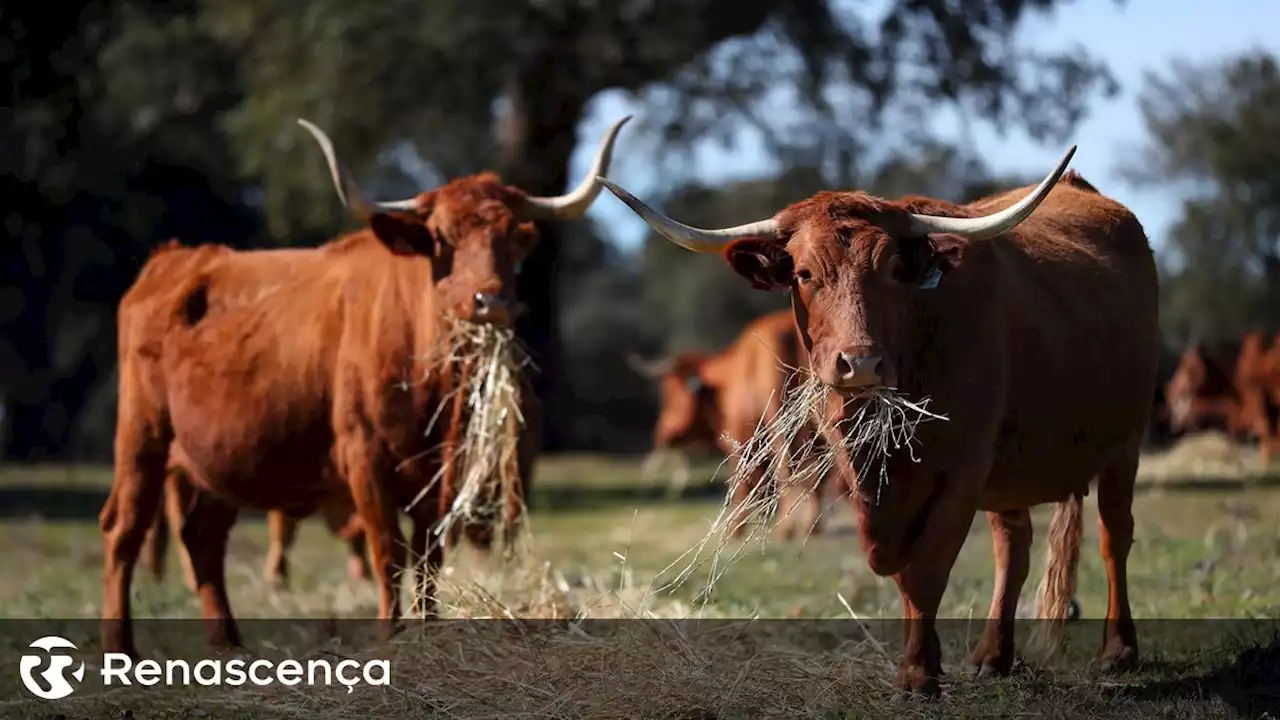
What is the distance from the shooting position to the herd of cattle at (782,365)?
5.79 meters

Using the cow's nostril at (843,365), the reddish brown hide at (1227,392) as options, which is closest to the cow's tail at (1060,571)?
the cow's nostril at (843,365)

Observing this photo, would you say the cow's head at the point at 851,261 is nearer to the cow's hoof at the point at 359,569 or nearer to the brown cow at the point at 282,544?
the brown cow at the point at 282,544

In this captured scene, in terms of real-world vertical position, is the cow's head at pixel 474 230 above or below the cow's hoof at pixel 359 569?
above

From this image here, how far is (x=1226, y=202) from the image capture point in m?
33.3

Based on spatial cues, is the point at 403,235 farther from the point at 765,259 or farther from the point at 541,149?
the point at 541,149

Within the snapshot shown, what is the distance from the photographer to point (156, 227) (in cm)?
2561

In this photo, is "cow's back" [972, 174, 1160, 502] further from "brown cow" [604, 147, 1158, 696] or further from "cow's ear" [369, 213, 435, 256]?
"cow's ear" [369, 213, 435, 256]

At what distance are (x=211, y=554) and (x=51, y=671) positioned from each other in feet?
5.07

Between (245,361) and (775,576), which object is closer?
(245,361)

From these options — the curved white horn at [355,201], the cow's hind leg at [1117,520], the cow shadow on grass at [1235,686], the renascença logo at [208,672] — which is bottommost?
the renascença logo at [208,672]

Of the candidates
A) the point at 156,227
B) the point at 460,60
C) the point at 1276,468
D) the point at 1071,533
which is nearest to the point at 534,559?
the point at 1071,533

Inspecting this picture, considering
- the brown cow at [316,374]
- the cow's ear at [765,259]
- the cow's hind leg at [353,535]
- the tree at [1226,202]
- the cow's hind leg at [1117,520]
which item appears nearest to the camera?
the cow's ear at [765,259]

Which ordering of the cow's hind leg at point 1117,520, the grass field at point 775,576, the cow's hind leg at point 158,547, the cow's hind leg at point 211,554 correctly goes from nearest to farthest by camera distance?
the grass field at point 775,576 → the cow's hind leg at point 1117,520 → the cow's hind leg at point 211,554 → the cow's hind leg at point 158,547

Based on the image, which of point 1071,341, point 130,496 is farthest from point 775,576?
point 1071,341
